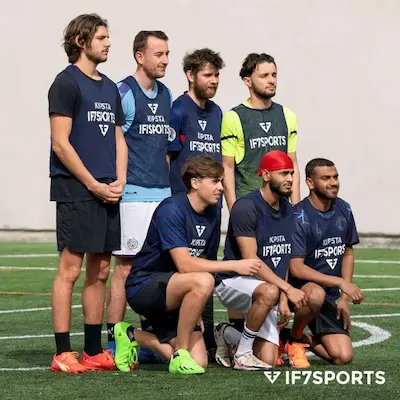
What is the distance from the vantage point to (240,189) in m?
9.02

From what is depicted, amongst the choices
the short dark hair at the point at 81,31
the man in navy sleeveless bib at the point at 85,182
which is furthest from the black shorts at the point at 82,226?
the short dark hair at the point at 81,31

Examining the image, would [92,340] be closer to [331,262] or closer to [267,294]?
[267,294]

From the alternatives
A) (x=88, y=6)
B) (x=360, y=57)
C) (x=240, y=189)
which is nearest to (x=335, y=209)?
(x=240, y=189)

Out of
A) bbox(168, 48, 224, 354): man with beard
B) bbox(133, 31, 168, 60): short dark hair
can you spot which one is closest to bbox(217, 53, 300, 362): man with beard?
bbox(168, 48, 224, 354): man with beard

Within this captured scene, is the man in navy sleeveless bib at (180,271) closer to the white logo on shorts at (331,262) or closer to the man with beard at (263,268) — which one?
the man with beard at (263,268)

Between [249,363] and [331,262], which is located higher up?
[331,262]

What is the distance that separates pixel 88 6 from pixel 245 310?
38.4 feet

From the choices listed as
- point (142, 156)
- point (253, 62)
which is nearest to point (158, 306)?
point (142, 156)

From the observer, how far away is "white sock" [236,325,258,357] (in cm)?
771

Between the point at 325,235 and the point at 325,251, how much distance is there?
11 cm

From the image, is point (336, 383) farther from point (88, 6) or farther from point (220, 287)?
point (88, 6)

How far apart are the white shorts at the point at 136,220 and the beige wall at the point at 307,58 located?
9.97 metres

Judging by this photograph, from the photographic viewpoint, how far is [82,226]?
24.8ft

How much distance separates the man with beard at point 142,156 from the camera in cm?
848
